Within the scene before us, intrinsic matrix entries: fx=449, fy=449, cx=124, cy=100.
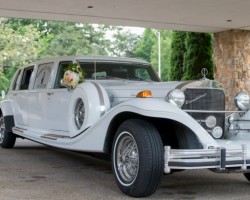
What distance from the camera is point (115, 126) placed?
528 centimetres

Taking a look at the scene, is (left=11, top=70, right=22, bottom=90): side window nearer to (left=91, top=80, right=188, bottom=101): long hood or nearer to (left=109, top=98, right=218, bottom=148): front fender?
(left=91, top=80, right=188, bottom=101): long hood

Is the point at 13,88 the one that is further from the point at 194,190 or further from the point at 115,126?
the point at 194,190

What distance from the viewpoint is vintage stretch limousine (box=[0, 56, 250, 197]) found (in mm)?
4518

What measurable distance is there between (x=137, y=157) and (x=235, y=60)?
38.4 feet

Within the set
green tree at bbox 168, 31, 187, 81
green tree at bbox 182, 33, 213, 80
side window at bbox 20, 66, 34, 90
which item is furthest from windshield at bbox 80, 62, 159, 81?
green tree at bbox 168, 31, 187, 81

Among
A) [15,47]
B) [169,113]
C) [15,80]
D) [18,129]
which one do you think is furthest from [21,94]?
[15,47]

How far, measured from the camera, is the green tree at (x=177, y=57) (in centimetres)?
1853

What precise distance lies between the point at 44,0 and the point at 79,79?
207 inches

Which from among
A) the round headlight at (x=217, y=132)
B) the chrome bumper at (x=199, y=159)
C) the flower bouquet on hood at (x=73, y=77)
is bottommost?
the chrome bumper at (x=199, y=159)

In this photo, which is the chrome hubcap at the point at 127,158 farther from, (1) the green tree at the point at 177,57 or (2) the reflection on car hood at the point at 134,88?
(1) the green tree at the point at 177,57

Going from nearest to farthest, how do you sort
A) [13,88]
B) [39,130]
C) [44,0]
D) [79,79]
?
[79,79] < [39,130] < [13,88] < [44,0]

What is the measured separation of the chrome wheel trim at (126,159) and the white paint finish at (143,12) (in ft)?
22.5

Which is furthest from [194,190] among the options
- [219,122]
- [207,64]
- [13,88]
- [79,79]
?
[207,64]

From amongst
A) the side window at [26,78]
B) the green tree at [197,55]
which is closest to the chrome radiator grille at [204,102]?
the side window at [26,78]
